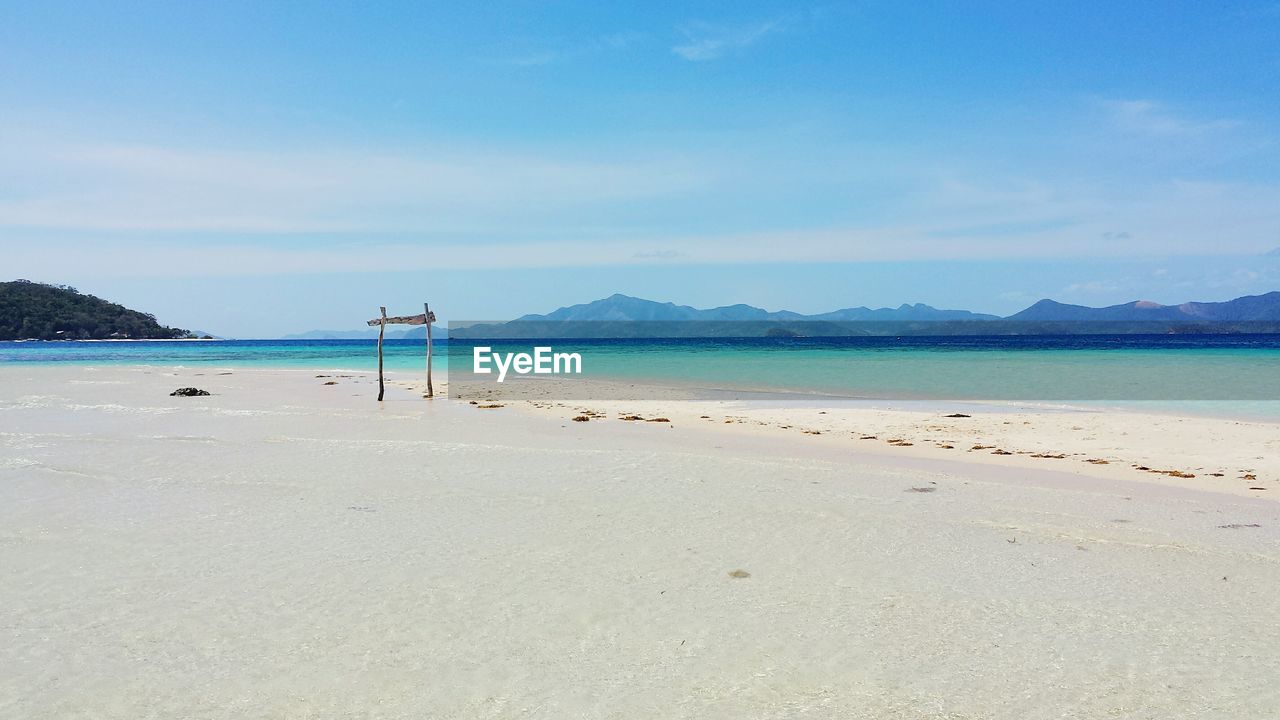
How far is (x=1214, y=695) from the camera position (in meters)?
4.06

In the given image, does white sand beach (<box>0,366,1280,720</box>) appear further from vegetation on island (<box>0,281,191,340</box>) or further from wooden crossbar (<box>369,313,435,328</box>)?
vegetation on island (<box>0,281,191,340</box>)

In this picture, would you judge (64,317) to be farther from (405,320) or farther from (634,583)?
(634,583)

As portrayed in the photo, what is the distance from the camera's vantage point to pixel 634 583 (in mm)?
5801

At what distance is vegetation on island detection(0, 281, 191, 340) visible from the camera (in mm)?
121750

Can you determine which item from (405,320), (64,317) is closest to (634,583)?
(405,320)

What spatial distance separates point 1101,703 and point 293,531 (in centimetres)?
621

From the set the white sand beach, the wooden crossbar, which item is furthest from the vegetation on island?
the white sand beach

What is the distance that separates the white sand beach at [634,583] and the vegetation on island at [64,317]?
13707 cm

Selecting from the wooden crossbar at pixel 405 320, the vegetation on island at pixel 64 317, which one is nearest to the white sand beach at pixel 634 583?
the wooden crossbar at pixel 405 320

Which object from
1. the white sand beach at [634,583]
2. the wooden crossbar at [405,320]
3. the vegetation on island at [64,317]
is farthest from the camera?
the vegetation on island at [64,317]

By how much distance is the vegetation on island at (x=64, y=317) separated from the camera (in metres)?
122

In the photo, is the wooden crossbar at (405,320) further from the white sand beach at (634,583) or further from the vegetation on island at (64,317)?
the vegetation on island at (64,317)

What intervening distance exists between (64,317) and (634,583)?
149m

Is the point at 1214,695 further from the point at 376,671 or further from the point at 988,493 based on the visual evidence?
the point at 988,493
